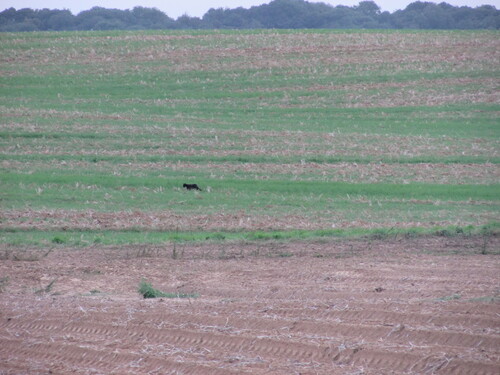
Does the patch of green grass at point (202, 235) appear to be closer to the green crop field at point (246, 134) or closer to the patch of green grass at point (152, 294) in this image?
the green crop field at point (246, 134)

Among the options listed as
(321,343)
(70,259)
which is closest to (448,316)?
(321,343)

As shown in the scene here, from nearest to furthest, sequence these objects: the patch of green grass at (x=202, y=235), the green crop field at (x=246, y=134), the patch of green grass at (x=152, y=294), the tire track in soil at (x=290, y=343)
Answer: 1. the tire track in soil at (x=290, y=343)
2. the patch of green grass at (x=152, y=294)
3. the patch of green grass at (x=202, y=235)
4. the green crop field at (x=246, y=134)

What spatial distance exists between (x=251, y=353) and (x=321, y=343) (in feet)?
2.47

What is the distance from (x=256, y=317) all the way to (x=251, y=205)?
36.0 feet

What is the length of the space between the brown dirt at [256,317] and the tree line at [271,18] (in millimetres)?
66903

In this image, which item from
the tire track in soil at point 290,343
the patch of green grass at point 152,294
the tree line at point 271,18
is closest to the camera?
the tire track in soil at point 290,343

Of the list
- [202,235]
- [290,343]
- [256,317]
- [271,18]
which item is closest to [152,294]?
[256,317]

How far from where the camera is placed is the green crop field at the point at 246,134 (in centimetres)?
1756

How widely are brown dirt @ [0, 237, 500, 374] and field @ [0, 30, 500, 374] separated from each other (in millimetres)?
35

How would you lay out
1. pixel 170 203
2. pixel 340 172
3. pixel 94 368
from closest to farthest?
pixel 94 368 → pixel 170 203 → pixel 340 172

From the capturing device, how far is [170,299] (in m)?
9.48

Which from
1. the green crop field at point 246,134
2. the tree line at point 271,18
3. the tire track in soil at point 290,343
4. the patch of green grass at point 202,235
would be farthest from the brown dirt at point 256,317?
the tree line at point 271,18

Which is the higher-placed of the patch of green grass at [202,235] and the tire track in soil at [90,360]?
the tire track in soil at [90,360]

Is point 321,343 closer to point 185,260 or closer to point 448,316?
point 448,316
